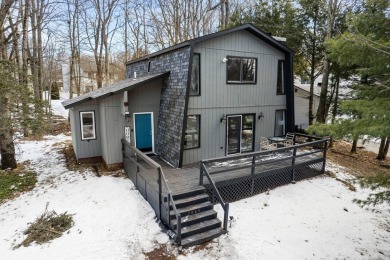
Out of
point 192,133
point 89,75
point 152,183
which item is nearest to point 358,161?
point 192,133

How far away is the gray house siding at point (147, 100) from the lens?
974 centimetres

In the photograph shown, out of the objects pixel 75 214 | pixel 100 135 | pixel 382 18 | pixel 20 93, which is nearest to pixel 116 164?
pixel 100 135

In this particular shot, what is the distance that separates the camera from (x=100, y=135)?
10383mm

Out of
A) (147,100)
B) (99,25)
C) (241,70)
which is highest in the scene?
(99,25)

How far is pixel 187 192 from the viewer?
679 centimetres

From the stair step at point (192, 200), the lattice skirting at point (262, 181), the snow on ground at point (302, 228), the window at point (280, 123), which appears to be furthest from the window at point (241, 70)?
the stair step at point (192, 200)

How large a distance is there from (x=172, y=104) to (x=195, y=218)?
4.59 m

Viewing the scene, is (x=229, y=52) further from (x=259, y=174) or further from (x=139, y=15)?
(x=139, y=15)

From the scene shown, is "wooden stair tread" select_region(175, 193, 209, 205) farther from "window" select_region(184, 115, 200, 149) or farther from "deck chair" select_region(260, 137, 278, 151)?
"deck chair" select_region(260, 137, 278, 151)

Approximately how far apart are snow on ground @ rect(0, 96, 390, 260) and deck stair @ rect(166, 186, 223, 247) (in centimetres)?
25

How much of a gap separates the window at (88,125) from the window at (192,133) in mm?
4151

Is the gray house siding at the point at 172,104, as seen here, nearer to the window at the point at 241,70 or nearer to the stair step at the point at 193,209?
the window at the point at 241,70

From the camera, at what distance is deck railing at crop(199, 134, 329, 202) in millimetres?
7535

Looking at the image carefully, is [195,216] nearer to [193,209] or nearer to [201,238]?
[193,209]
